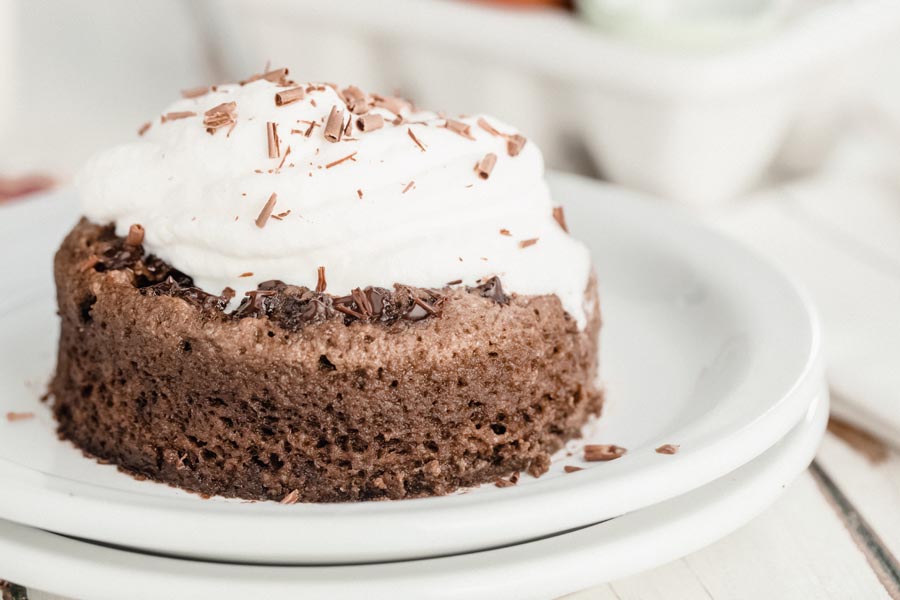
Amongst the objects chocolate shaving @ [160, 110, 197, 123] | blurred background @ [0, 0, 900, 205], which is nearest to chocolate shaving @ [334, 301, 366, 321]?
chocolate shaving @ [160, 110, 197, 123]

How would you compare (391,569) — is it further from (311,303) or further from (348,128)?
(348,128)

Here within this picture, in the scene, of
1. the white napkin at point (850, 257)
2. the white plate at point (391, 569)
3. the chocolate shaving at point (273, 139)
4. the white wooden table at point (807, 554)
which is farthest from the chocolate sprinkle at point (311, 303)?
the white napkin at point (850, 257)

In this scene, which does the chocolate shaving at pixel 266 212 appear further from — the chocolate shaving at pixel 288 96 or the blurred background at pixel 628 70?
the blurred background at pixel 628 70

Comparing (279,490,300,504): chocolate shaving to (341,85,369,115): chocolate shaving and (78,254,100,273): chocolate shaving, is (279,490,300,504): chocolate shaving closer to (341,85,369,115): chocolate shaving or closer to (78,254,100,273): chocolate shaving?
(78,254,100,273): chocolate shaving

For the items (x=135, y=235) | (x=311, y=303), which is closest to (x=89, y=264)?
(x=135, y=235)

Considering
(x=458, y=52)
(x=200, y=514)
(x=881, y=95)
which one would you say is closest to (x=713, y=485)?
(x=200, y=514)

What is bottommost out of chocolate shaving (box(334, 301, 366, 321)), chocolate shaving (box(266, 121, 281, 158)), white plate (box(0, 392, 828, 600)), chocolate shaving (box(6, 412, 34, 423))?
chocolate shaving (box(6, 412, 34, 423))

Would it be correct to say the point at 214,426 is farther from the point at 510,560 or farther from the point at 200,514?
the point at 510,560

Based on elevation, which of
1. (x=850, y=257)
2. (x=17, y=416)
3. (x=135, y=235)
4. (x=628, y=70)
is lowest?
(x=850, y=257)
